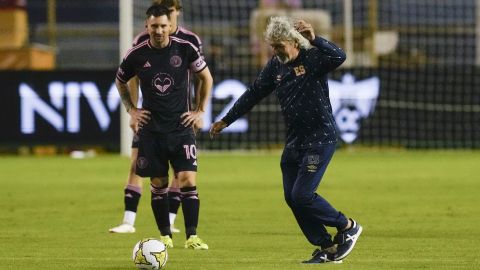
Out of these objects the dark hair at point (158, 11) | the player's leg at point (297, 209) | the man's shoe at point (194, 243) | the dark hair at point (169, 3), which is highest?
the dark hair at point (169, 3)

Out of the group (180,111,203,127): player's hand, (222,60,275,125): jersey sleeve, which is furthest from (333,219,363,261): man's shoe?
(180,111,203,127): player's hand

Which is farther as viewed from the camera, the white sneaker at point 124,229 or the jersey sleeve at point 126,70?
the white sneaker at point 124,229

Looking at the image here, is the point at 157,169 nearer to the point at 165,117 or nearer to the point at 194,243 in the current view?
the point at 165,117

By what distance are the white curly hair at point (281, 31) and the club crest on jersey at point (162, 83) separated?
5.06ft

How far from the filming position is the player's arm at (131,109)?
10766 millimetres

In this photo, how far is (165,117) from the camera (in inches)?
425

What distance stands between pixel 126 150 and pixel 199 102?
13.1m

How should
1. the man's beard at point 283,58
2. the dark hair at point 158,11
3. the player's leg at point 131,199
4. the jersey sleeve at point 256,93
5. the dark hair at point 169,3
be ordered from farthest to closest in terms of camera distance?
1. the player's leg at point 131,199
2. the dark hair at point 169,3
3. the dark hair at point 158,11
4. the jersey sleeve at point 256,93
5. the man's beard at point 283,58

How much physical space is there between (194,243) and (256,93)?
1539mm

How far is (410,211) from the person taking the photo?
46.9 feet

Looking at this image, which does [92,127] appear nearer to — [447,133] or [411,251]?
[447,133]

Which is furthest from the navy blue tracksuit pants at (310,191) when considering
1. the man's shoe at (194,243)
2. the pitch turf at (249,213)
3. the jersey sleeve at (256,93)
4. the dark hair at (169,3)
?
the dark hair at (169,3)

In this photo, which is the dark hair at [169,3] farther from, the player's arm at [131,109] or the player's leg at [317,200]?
the player's leg at [317,200]

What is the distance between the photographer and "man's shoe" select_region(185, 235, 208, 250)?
1074 cm
